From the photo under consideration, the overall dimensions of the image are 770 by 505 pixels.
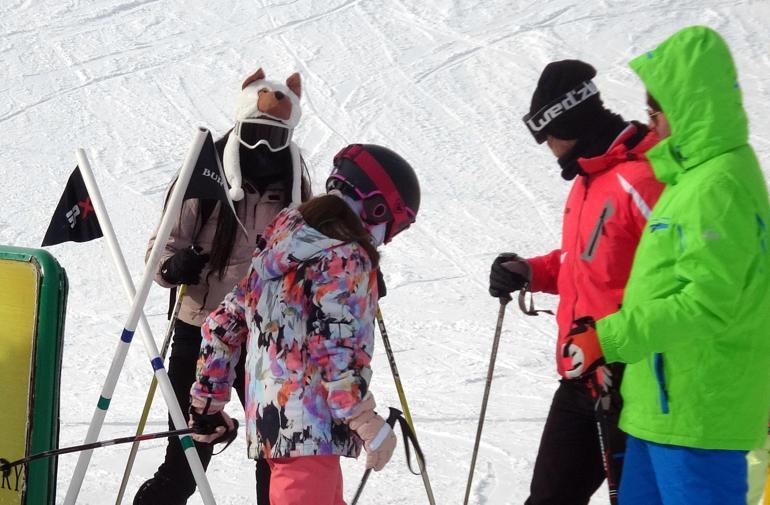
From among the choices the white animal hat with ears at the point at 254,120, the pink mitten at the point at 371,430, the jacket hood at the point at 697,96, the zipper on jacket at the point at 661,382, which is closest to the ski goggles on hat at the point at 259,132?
the white animal hat with ears at the point at 254,120

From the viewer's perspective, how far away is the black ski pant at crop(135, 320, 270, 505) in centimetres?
399

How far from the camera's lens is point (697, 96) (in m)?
2.78

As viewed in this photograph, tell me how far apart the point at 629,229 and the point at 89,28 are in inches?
→ 516

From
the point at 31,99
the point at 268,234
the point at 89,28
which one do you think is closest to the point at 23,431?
the point at 268,234

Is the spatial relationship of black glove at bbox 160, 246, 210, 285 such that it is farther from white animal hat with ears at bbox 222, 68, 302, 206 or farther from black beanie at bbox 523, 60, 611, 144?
black beanie at bbox 523, 60, 611, 144

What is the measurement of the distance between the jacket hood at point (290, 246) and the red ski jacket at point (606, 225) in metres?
0.81

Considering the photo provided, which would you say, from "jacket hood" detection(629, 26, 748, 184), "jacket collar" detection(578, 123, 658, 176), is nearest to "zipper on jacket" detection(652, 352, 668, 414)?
"jacket hood" detection(629, 26, 748, 184)

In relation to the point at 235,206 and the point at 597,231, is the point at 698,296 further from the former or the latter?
the point at 235,206

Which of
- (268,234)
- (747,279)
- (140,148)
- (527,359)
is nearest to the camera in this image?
(747,279)

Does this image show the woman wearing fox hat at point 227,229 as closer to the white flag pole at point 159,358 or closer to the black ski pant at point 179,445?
the black ski pant at point 179,445

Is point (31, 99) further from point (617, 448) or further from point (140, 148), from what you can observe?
point (617, 448)

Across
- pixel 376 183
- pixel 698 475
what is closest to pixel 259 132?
pixel 376 183

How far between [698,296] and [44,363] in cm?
211

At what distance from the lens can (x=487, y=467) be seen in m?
5.39
